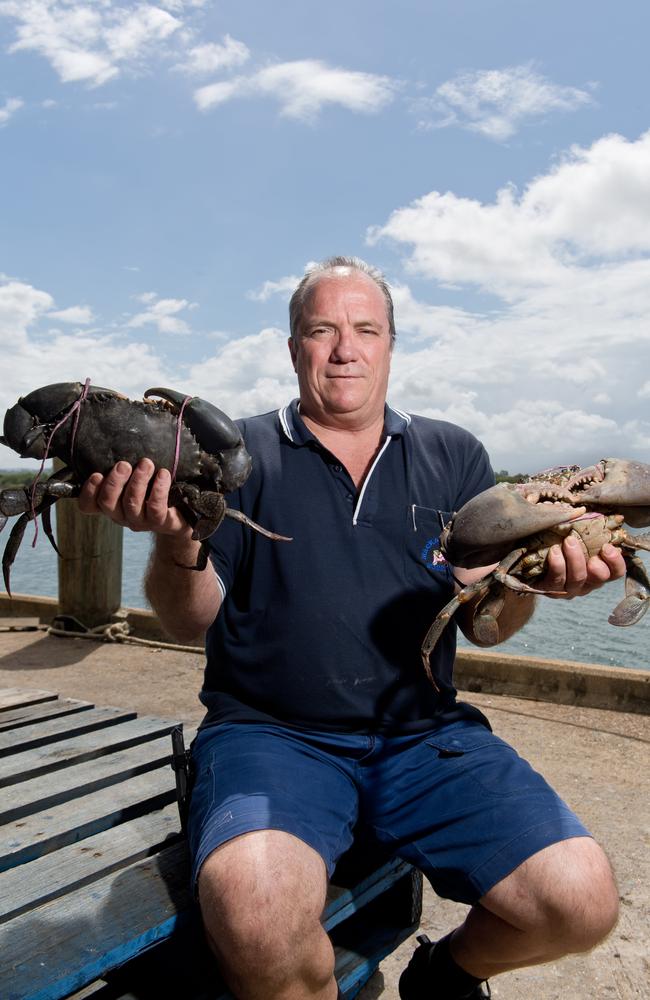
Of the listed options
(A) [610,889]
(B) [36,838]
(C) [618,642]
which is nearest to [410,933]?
(A) [610,889]

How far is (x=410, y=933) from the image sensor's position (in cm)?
271

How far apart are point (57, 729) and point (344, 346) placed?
75.6 inches

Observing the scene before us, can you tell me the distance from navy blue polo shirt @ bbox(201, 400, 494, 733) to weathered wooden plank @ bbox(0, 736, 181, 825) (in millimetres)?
567

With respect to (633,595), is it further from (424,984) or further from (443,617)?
(424,984)

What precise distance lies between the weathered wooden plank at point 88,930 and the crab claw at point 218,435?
114cm

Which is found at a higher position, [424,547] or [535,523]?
[535,523]

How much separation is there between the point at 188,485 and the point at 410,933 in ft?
5.30

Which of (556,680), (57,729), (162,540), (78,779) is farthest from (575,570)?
(556,680)

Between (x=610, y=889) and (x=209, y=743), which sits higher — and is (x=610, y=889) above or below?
below

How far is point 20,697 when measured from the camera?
12.5 feet

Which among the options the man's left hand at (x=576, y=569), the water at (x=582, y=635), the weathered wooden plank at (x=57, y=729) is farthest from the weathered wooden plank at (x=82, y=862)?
the water at (x=582, y=635)

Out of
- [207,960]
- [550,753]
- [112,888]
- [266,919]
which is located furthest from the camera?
[550,753]

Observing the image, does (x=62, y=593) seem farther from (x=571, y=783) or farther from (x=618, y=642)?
(x=618, y=642)

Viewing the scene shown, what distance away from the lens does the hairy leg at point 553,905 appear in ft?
6.92
